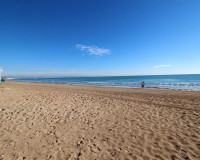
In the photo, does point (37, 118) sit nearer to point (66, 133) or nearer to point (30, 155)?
point (66, 133)

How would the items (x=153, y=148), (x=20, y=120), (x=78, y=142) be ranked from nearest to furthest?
Answer: 1. (x=153, y=148)
2. (x=78, y=142)
3. (x=20, y=120)

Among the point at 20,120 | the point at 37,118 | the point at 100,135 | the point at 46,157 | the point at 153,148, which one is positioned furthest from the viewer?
the point at 37,118

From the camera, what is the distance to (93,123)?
5.13 m

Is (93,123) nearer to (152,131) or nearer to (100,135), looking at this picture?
(100,135)

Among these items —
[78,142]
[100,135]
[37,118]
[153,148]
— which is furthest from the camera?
[37,118]

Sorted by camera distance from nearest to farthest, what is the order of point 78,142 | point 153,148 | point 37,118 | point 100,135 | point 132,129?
point 153,148 → point 78,142 → point 100,135 → point 132,129 → point 37,118

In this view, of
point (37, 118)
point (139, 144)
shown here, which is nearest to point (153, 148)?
point (139, 144)

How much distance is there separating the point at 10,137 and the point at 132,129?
4925 millimetres

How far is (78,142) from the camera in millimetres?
3678

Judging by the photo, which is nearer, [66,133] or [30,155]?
[30,155]

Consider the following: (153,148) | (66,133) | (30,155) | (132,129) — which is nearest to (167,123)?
(132,129)

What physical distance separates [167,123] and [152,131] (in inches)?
53.8

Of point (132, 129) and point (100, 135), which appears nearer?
point (100, 135)

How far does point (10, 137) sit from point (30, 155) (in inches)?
58.6
